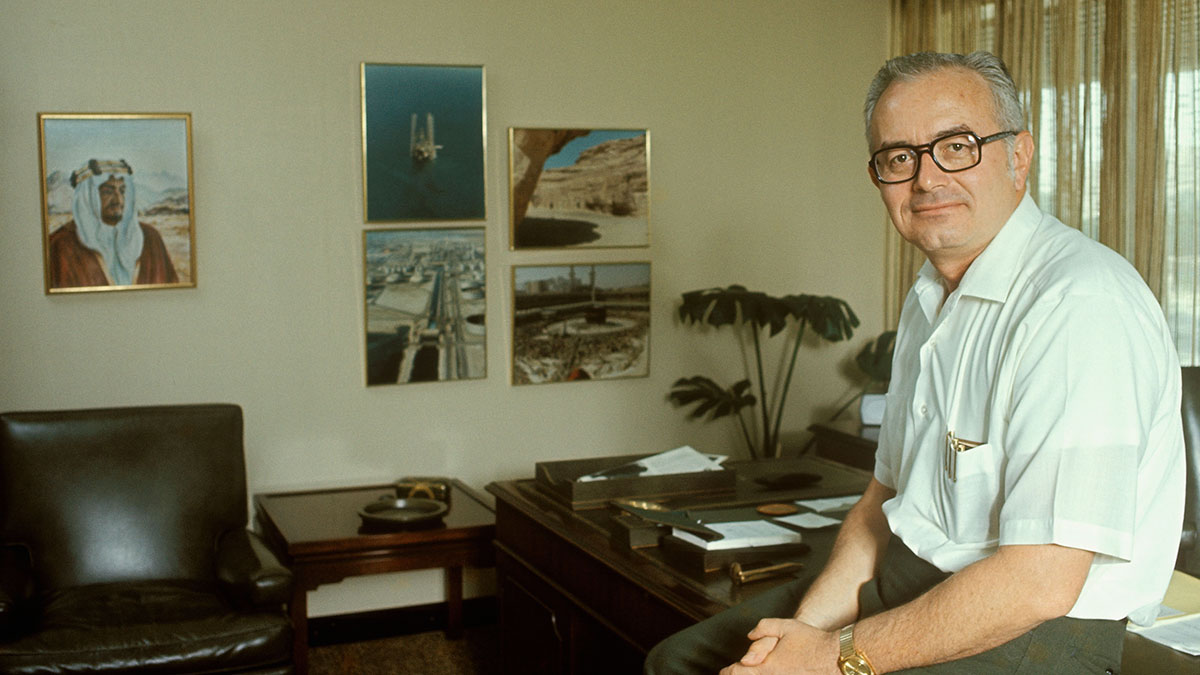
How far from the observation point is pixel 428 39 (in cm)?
470

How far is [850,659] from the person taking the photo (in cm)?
180

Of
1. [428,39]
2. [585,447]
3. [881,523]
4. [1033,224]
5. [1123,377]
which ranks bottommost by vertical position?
[585,447]

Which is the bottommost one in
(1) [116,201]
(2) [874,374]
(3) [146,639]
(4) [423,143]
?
(3) [146,639]

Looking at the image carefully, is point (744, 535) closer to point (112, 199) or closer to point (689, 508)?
point (689, 508)

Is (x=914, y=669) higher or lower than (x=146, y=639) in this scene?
higher

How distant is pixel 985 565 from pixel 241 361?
11.6 ft

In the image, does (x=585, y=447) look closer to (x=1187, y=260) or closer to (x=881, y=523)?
(x=1187, y=260)

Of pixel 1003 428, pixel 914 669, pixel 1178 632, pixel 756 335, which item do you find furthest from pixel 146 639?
pixel 756 335

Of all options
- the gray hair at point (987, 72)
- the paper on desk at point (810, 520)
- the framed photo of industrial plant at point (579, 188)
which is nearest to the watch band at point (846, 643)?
the gray hair at point (987, 72)

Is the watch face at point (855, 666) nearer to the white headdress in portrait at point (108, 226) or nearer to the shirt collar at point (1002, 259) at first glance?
the shirt collar at point (1002, 259)

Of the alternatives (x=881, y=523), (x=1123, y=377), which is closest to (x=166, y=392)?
(x=881, y=523)

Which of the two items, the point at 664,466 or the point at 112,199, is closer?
the point at 664,466

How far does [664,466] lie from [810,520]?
0.54 metres

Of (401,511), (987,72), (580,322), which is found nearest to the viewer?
(987,72)
